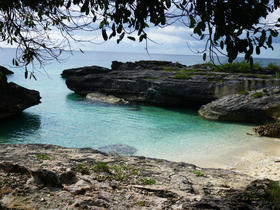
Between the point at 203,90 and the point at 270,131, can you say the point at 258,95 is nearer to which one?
the point at 270,131

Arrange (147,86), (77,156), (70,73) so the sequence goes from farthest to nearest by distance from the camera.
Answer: (70,73) < (147,86) < (77,156)

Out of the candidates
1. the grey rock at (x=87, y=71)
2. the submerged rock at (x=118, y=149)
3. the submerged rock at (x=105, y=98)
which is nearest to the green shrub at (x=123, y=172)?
the submerged rock at (x=118, y=149)

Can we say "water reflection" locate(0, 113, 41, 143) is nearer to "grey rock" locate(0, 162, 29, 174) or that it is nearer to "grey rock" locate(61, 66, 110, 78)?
"grey rock" locate(0, 162, 29, 174)

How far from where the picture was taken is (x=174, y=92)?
2539 cm

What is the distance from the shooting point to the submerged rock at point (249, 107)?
1849 cm

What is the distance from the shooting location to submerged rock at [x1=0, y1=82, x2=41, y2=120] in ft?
62.1

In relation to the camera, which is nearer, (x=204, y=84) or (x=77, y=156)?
(x=77, y=156)

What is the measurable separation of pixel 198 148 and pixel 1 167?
34.0 ft

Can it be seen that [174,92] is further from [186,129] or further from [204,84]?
[186,129]

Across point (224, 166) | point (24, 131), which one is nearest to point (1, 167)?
point (224, 166)

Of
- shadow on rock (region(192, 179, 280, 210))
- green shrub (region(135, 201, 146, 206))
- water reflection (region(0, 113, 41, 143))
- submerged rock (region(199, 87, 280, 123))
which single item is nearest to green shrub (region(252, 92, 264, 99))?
submerged rock (region(199, 87, 280, 123))

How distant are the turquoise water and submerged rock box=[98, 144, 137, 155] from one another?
14.8 inches

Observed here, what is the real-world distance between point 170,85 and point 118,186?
2077 cm

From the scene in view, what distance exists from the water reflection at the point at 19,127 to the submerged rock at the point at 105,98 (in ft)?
25.8
